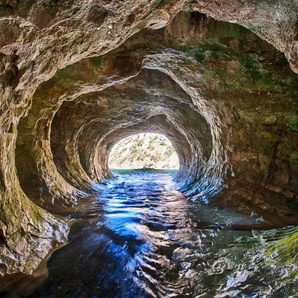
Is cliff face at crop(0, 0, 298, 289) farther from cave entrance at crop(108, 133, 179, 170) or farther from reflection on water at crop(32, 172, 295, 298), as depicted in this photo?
cave entrance at crop(108, 133, 179, 170)

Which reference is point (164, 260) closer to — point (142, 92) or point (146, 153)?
point (142, 92)

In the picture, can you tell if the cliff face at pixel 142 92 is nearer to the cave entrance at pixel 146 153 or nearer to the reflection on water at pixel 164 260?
the reflection on water at pixel 164 260

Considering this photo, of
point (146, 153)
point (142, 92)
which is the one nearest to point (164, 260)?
point (142, 92)

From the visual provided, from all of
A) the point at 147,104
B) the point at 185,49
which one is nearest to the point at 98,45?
the point at 185,49

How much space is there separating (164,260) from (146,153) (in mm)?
31337

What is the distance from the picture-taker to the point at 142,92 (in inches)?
384

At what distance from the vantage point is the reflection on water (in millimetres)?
3025

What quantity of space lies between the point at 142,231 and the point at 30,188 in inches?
128

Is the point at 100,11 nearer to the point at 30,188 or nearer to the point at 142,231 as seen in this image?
the point at 142,231

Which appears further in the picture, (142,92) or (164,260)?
(142,92)

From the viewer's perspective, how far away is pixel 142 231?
5250 millimetres

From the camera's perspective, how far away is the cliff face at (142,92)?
3.43 metres

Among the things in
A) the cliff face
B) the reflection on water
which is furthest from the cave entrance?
the reflection on water

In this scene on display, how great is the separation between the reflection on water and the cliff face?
525 mm
